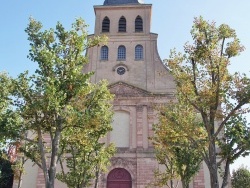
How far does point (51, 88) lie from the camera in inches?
445

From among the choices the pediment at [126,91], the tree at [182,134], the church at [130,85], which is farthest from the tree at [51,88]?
the pediment at [126,91]

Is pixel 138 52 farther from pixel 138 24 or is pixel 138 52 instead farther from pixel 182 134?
pixel 182 134

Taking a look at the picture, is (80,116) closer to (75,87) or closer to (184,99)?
(75,87)

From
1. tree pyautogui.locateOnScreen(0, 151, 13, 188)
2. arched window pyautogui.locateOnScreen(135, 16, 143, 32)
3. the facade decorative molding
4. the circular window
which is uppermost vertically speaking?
arched window pyautogui.locateOnScreen(135, 16, 143, 32)

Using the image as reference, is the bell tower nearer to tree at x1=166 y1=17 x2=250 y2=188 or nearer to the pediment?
the pediment

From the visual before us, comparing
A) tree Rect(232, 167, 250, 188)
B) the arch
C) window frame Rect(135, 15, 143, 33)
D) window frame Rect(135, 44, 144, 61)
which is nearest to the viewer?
the arch

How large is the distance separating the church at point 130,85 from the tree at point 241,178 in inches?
332

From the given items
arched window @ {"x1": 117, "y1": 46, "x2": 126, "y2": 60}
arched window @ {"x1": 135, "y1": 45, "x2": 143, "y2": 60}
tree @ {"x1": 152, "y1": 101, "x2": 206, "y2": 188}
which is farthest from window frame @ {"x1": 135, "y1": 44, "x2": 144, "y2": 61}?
tree @ {"x1": 152, "y1": 101, "x2": 206, "y2": 188}

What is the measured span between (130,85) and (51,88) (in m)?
15.6

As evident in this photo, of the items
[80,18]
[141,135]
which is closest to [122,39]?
[141,135]

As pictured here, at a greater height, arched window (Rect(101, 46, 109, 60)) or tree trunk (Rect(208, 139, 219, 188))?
arched window (Rect(101, 46, 109, 60))

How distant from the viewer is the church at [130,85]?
77.7 ft

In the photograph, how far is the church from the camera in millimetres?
23691

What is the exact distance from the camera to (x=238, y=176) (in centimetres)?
3105
